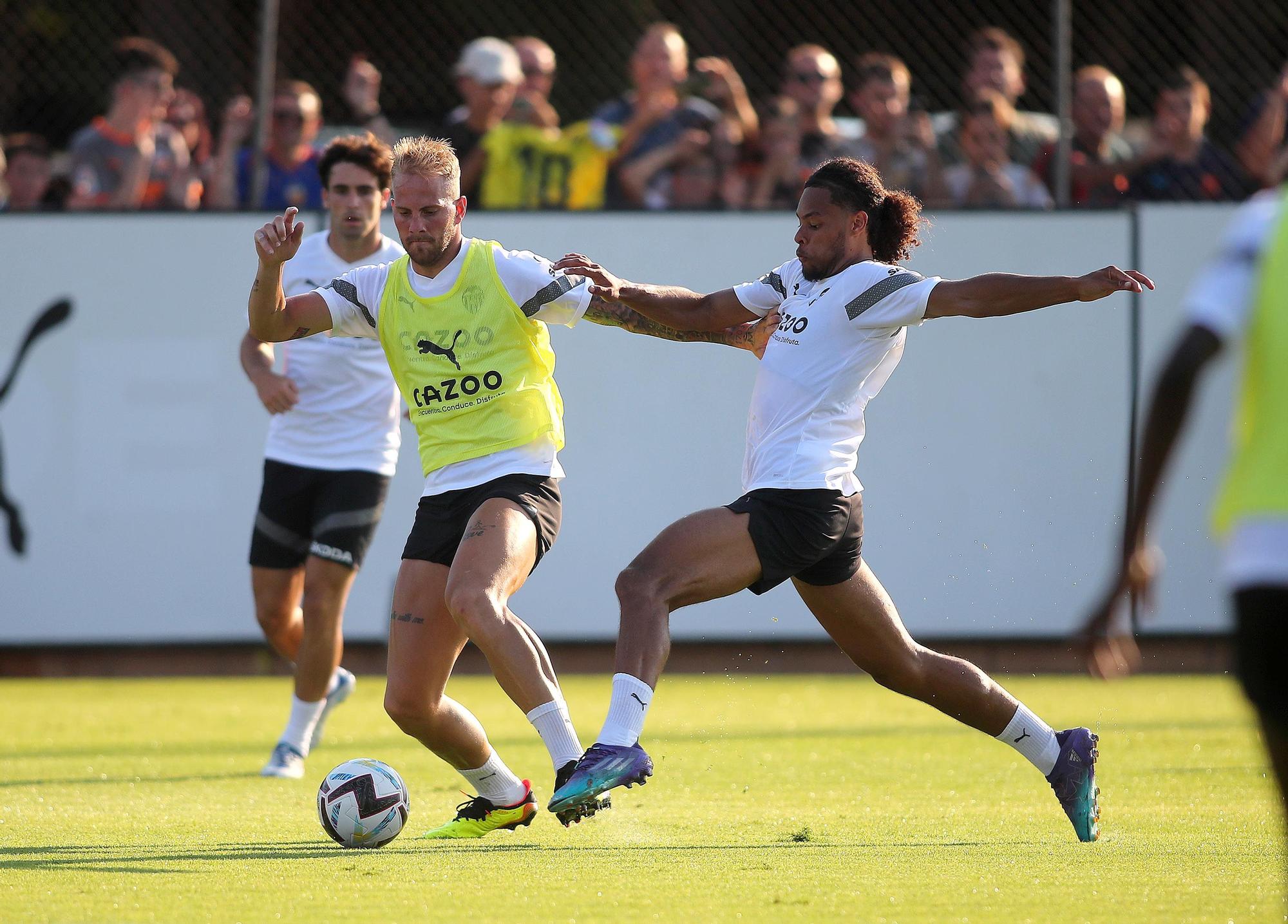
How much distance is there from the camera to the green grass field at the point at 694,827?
15.5 feet

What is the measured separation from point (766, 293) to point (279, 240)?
5.76ft

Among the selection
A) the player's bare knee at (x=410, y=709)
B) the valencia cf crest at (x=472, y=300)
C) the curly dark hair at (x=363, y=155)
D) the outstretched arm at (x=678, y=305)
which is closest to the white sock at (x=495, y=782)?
the player's bare knee at (x=410, y=709)

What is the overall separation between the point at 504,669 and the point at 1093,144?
796cm

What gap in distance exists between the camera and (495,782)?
6.04 meters

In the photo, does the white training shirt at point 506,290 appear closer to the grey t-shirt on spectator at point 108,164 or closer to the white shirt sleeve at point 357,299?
the white shirt sleeve at point 357,299

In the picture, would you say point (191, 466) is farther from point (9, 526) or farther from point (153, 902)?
point (153, 902)

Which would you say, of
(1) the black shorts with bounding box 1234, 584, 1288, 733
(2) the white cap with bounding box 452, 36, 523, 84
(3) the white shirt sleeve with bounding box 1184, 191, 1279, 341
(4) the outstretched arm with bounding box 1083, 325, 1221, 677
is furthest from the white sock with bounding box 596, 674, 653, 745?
(2) the white cap with bounding box 452, 36, 523, 84

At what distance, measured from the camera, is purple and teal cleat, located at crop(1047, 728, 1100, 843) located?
230 inches

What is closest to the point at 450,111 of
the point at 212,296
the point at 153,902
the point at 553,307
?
the point at 212,296

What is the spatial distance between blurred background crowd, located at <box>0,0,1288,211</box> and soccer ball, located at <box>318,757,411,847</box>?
6.58m

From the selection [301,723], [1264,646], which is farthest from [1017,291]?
[301,723]

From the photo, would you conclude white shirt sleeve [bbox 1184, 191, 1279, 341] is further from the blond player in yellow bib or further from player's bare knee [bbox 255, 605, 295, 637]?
player's bare knee [bbox 255, 605, 295, 637]

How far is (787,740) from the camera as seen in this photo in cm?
895

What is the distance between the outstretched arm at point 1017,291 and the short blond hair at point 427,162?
5.59 feet
